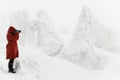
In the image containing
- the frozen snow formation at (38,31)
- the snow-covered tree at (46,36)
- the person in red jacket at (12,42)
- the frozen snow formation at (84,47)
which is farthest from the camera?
the snow-covered tree at (46,36)

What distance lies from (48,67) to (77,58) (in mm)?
11616

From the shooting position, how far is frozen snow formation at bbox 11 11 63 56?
29484 millimetres

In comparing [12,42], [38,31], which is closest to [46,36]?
[38,31]

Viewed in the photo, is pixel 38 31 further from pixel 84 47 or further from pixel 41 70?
pixel 41 70

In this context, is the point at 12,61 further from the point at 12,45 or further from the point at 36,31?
the point at 36,31

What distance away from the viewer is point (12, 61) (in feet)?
40.2

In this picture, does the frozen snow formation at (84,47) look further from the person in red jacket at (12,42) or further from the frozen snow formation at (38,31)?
the person in red jacket at (12,42)

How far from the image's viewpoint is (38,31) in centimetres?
2969

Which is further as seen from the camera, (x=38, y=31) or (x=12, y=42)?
(x=38, y=31)

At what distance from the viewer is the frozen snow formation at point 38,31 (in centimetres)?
2948

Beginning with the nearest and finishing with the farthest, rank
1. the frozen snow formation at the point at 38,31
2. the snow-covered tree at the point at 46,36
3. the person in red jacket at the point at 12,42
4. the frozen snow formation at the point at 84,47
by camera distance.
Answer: the person in red jacket at the point at 12,42 → the frozen snow formation at the point at 84,47 → the frozen snow formation at the point at 38,31 → the snow-covered tree at the point at 46,36

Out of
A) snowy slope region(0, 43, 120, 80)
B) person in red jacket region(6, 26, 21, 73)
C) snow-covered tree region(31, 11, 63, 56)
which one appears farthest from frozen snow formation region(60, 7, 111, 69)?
person in red jacket region(6, 26, 21, 73)

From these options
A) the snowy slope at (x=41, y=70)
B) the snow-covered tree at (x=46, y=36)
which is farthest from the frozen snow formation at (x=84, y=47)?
the snowy slope at (x=41, y=70)

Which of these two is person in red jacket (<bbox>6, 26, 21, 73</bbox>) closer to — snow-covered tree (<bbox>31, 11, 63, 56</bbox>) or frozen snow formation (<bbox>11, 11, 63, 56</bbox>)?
frozen snow formation (<bbox>11, 11, 63, 56</bbox>)
